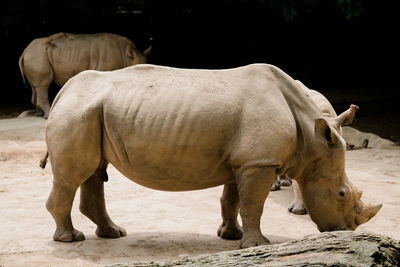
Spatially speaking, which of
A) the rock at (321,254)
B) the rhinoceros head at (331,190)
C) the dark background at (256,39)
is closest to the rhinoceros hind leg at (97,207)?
the rhinoceros head at (331,190)

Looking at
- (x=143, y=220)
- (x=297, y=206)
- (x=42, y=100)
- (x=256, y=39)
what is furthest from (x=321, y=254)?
(x=256, y=39)

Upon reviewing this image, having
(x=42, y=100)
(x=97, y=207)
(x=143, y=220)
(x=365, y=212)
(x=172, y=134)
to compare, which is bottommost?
(x=42, y=100)

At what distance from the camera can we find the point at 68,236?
5.19 metres

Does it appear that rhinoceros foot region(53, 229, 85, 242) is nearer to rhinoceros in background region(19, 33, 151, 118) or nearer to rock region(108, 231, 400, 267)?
rock region(108, 231, 400, 267)

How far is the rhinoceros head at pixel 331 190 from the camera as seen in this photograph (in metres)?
4.97

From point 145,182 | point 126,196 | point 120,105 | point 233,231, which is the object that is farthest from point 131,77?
point 126,196

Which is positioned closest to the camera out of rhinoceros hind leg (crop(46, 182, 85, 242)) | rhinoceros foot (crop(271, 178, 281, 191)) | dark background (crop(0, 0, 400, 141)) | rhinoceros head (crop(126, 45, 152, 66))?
rhinoceros hind leg (crop(46, 182, 85, 242))

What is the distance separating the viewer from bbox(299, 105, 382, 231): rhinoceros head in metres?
4.97

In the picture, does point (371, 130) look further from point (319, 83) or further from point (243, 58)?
point (243, 58)

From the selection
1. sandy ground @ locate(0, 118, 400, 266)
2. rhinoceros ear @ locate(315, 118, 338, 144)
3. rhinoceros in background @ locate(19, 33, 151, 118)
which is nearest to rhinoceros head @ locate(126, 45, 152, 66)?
rhinoceros in background @ locate(19, 33, 151, 118)

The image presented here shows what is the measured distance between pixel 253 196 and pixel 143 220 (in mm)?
1544

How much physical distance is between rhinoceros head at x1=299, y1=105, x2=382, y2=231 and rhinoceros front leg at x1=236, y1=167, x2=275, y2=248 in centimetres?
40

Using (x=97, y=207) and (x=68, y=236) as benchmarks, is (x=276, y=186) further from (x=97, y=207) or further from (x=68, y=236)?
(x=68, y=236)

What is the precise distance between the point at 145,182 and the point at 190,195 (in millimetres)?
2019
